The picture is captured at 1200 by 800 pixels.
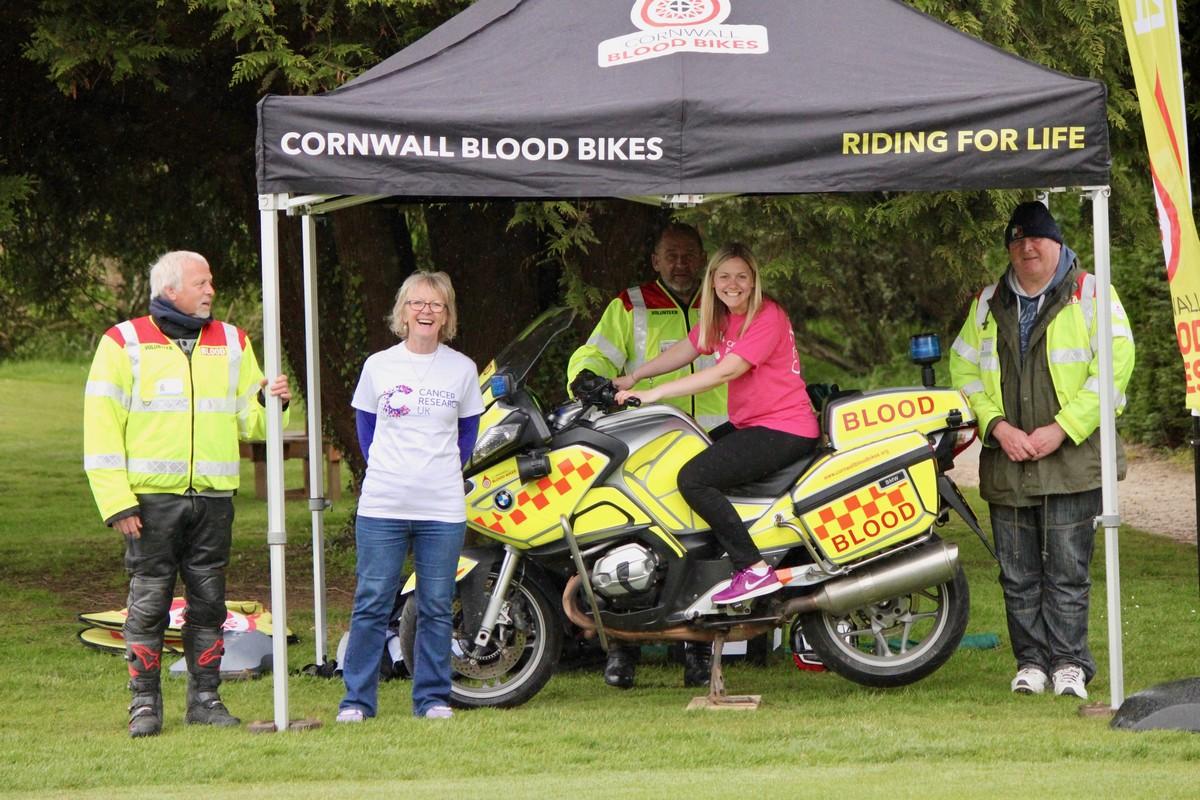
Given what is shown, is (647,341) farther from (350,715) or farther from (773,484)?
A: (350,715)

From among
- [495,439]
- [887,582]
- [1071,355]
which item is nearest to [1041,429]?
[1071,355]

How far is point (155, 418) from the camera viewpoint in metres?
6.25

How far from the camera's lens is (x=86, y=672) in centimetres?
796

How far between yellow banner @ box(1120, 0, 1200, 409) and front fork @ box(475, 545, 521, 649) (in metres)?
2.60

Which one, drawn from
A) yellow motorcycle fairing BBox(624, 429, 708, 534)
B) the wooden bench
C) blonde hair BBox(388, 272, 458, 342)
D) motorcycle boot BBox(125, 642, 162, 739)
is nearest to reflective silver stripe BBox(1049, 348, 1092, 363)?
yellow motorcycle fairing BBox(624, 429, 708, 534)

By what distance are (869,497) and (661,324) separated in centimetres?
151

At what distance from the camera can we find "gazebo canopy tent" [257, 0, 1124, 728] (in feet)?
19.7

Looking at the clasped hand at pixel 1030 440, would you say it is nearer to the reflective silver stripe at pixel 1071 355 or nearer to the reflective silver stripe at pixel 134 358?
the reflective silver stripe at pixel 1071 355

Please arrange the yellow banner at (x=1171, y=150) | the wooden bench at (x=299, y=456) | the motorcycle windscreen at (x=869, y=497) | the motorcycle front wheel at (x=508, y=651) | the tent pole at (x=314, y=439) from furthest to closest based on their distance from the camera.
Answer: the wooden bench at (x=299, y=456), the tent pole at (x=314, y=439), the motorcycle front wheel at (x=508, y=651), the motorcycle windscreen at (x=869, y=497), the yellow banner at (x=1171, y=150)

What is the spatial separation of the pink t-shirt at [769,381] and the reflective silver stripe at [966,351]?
715mm

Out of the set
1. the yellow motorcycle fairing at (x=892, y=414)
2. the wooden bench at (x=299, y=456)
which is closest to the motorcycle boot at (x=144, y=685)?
the yellow motorcycle fairing at (x=892, y=414)

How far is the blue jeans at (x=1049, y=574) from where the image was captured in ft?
22.3

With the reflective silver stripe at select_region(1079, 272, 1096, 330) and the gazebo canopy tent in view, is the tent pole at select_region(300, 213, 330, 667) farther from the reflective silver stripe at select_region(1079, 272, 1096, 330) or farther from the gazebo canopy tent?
the reflective silver stripe at select_region(1079, 272, 1096, 330)

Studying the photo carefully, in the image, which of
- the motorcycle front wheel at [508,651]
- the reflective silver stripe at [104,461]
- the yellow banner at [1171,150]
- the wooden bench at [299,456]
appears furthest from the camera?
the wooden bench at [299,456]
